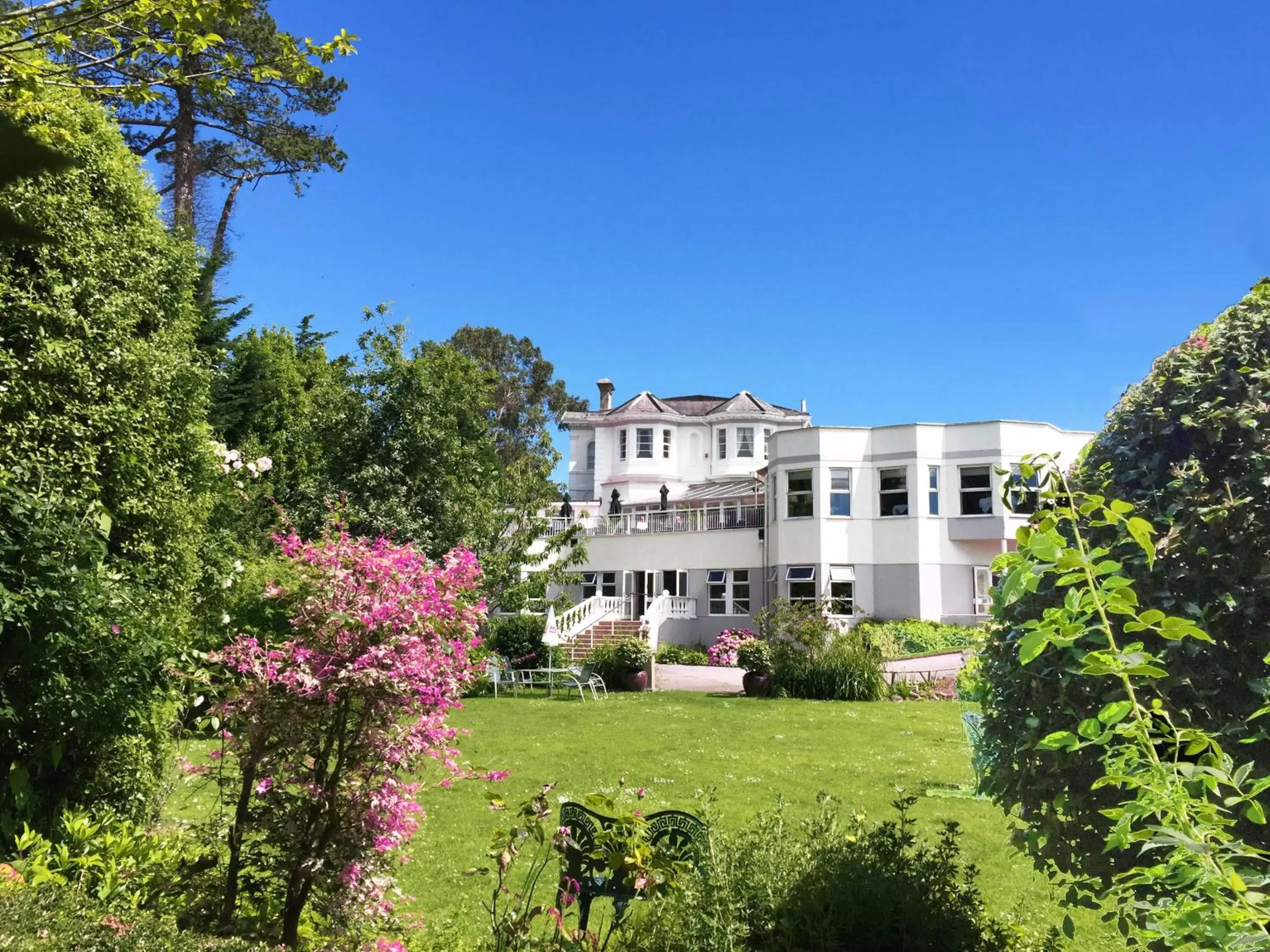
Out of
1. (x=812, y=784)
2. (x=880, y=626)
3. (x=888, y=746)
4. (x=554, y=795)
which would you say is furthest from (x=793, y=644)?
(x=554, y=795)

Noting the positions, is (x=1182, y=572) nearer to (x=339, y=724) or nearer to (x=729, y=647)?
(x=339, y=724)

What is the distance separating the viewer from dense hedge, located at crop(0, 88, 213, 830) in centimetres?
498

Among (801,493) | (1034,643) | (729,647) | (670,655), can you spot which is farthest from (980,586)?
(1034,643)

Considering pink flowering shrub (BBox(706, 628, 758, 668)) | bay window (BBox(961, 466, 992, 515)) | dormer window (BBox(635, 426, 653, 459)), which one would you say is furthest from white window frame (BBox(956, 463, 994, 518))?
dormer window (BBox(635, 426, 653, 459))

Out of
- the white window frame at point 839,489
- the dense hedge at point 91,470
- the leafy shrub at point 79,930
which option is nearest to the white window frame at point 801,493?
the white window frame at point 839,489

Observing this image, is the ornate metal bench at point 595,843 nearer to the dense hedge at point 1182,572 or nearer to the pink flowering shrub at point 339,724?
the pink flowering shrub at point 339,724

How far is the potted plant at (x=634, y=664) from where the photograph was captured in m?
22.4

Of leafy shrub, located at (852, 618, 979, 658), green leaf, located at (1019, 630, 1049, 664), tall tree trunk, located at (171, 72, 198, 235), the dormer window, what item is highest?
tall tree trunk, located at (171, 72, 198, 235)

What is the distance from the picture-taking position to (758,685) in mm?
21016

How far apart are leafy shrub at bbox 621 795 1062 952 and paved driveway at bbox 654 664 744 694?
17.0 meters

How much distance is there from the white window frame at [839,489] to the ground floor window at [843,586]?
1.98 m

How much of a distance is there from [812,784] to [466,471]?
10.9 meters

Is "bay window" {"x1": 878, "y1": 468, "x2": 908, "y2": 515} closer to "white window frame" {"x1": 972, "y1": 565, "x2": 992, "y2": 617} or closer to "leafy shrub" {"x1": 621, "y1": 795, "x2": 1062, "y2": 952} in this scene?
"white window frame" {"x1": 972, "y1": 565, "x2": 992, "y2": 617}

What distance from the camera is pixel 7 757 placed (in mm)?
5195
